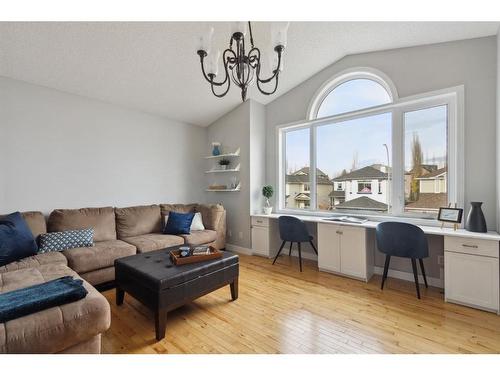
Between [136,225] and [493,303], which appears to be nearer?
[493,303]

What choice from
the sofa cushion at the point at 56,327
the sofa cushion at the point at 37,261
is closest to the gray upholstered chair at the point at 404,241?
the sofa cushion at the point at 56,327

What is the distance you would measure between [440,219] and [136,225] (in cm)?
394

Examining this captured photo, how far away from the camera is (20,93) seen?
9.00 ft

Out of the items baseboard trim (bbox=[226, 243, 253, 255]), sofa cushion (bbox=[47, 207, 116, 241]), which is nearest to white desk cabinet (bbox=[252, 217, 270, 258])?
baseboard trim (bbox=[226, 243, 253, 255])

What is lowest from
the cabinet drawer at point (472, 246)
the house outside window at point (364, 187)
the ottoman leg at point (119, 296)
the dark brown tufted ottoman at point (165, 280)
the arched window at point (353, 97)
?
the ottoman leg at point (119, 296)

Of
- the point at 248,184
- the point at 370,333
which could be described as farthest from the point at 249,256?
the point at 370,333

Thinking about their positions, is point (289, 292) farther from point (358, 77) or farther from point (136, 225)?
point (358, 77)

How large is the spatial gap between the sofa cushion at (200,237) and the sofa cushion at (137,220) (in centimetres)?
57

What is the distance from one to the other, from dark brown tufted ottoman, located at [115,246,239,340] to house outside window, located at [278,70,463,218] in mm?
2198

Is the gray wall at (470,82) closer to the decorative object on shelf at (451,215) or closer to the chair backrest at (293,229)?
the decorative object on shelf at (451,215)

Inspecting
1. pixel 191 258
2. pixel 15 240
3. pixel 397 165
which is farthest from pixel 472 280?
pixel 15 240

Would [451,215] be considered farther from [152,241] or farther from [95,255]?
[95,255]

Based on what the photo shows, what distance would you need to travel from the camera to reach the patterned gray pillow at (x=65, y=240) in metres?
2.53

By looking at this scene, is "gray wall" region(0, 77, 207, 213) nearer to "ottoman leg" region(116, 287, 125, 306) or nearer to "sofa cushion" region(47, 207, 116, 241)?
"sofa cushion" region(47, 207, 116, 241)
